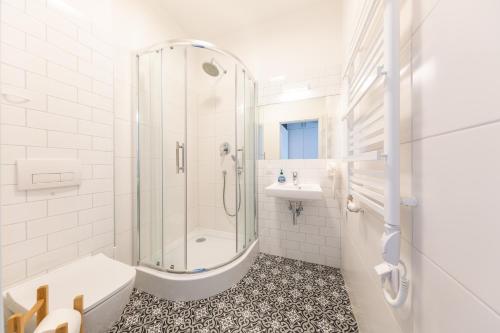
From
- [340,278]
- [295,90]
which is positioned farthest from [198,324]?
[295,90]

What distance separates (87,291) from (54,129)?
1.00 meters

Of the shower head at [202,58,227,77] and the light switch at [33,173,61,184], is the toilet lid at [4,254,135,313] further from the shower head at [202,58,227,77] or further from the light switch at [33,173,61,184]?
the shower head at [202,58,227,77]

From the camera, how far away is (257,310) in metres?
1.37

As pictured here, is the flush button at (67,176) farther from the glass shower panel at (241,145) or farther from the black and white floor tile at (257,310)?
the glass shower panel at (241,145)

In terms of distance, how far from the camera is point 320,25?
199 cm

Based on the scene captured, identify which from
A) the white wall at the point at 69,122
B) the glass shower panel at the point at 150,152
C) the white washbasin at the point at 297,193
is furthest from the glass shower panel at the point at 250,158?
the white wall at the point at 69,122

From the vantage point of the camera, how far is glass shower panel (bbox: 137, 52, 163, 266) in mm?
1694

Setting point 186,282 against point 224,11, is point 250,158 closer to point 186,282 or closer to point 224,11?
point 186,282

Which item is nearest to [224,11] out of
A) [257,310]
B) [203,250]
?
[203,250]

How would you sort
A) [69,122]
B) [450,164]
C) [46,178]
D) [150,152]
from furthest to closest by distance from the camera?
1. [150,152]
2. [69,122]
3. [46,178]
4. [450,164]

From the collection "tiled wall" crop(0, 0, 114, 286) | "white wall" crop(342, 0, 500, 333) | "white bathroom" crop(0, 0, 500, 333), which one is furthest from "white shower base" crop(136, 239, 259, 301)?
"white wall" crop(342, 0, 500, 333)

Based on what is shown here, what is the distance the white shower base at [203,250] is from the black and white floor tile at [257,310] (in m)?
0.26

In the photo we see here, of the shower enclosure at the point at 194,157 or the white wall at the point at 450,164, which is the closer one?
the white wall at the point at 450,164

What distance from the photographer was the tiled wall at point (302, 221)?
1952 mm
